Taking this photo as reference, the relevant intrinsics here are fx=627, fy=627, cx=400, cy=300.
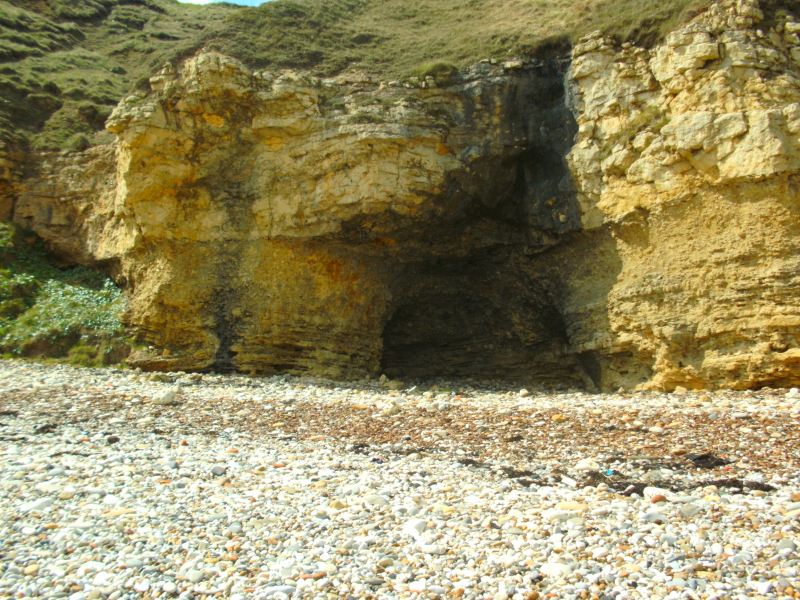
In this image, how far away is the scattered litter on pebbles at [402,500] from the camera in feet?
14.4

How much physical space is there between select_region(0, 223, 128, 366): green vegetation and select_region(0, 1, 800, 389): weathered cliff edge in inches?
24.1

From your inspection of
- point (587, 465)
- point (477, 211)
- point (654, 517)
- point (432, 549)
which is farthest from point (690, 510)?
point (477, 211)

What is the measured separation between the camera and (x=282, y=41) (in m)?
16.3

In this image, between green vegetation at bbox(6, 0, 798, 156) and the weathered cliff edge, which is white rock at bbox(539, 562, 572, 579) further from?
green vegetation at bbox(6, 0, 798, 156)

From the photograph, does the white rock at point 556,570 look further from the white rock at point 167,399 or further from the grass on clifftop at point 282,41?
the grass on clifftop at point 282,41

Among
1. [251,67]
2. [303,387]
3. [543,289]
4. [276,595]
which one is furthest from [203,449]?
[251,67]

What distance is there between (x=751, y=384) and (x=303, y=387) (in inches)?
326

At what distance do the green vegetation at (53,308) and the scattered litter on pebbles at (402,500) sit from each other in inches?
190

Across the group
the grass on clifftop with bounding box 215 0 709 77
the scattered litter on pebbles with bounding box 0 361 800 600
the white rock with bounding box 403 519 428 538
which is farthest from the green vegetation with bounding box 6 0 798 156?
the white rock with bounding box 403 519 428 538

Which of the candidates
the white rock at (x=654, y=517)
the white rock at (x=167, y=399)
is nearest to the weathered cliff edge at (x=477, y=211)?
the white rock at (x=167, y=399)

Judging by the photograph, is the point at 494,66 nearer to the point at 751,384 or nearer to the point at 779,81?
the point at 779,81

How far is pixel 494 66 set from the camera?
583 inches

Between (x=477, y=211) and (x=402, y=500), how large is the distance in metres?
10.3

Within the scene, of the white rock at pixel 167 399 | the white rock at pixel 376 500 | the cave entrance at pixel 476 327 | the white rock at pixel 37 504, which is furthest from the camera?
the cave entrance at pixel 476 327
